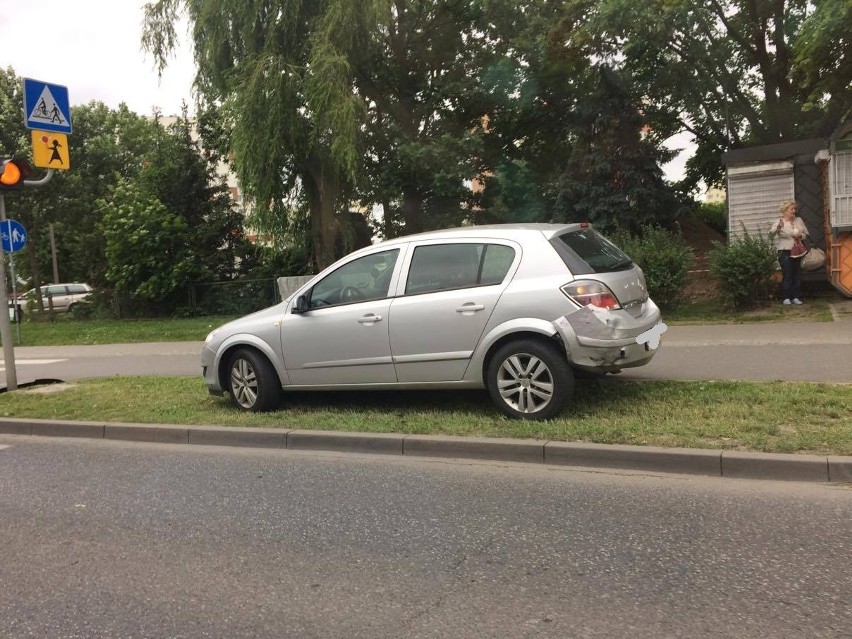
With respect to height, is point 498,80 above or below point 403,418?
above

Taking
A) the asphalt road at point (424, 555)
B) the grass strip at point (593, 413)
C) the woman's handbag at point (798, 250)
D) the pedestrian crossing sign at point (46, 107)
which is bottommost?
the asphalt road at point (424, 555)

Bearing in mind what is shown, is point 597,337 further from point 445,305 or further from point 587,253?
point 445,305

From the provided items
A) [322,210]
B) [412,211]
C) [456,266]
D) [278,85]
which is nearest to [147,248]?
[322,210]

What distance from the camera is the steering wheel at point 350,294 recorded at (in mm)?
6781

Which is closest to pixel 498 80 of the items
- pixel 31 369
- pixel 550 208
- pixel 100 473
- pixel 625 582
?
pixel 550 208

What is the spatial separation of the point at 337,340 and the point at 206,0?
41.2 ft

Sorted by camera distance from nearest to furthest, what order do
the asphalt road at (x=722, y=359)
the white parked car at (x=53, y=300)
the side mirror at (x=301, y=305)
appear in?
the side mirror at (x=301, y=305) → the asphalt road at (x=722, y=359) → the white parked car at (x=53, y=300)

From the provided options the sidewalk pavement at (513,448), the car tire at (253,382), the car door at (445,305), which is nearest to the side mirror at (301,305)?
the car tire at (253,382)

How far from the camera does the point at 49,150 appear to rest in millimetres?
8984

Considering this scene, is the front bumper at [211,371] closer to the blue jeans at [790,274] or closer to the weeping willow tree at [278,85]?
the weeping willow tree at [278,85]

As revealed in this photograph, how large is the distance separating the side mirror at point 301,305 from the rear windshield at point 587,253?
98.7 inches

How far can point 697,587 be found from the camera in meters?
3.30

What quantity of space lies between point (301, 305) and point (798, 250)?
8619mm

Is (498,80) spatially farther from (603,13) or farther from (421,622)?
(421,622)
